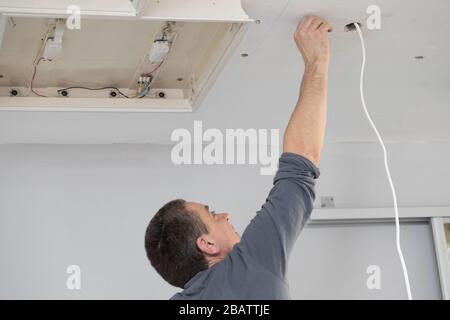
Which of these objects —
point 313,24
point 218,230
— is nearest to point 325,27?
point 313,24

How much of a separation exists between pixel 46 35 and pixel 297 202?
3.54 ft

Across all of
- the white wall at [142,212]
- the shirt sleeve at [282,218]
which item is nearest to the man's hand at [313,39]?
the shirt sleeve at [282,218]

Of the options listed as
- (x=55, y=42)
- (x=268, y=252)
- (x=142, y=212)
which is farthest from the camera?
(x=142, y=212)

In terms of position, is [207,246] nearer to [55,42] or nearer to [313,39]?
[313,39]

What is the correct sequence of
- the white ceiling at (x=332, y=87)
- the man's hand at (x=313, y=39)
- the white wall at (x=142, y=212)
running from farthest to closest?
the white wall at (x=142, y=212)
the white ceiling at (x=332, y=87)
the man's hand at (x=313, y=39)

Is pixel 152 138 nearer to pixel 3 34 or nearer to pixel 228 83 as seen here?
pixel 228 83

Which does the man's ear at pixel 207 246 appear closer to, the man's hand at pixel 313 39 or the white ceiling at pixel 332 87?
the man's hand at pixel 313 39

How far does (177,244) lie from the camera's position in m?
1.63

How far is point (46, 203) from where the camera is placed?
2.92 m

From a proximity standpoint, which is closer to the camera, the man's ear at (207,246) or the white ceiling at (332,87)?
the man's ear at (207,246)

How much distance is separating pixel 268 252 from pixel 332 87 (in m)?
1.22

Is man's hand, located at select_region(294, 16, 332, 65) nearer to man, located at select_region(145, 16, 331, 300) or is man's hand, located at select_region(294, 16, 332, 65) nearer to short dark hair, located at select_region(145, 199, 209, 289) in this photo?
man, located at select_region(145, 16, 331, 300)

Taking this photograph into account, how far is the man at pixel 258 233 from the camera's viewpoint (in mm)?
1412

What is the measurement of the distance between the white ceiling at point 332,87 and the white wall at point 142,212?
9 cm
